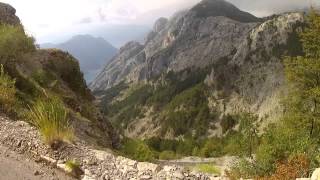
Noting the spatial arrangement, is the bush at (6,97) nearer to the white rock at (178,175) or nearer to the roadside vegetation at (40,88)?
the roadside vegetation at (40,88)

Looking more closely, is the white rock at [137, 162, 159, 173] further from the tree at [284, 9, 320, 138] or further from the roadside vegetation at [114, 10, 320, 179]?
the tree at [284, 9, 320, 138]

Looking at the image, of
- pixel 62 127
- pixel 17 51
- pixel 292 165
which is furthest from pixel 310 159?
pixel 17 51

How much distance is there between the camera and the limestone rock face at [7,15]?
162 ft

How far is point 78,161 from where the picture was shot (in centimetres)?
1341

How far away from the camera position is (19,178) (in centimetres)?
1199

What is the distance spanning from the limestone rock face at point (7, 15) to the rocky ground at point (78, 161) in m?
35.7

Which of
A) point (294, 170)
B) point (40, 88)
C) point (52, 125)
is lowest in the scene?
point (294, 170)

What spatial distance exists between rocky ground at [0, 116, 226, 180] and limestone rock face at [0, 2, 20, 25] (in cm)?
3573

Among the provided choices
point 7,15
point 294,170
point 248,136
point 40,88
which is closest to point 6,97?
point 294,170

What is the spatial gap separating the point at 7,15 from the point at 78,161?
139 ft

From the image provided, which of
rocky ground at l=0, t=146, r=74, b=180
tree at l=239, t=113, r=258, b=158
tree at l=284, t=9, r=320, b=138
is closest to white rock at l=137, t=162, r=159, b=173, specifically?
rocky ground at l=0, t=146, r=74, b=180

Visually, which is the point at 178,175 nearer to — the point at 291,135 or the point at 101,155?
the point at 101,155

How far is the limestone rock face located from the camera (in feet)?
162

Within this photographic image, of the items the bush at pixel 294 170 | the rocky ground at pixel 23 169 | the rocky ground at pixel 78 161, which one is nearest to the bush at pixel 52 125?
the rocky ground at pixel 78 161
